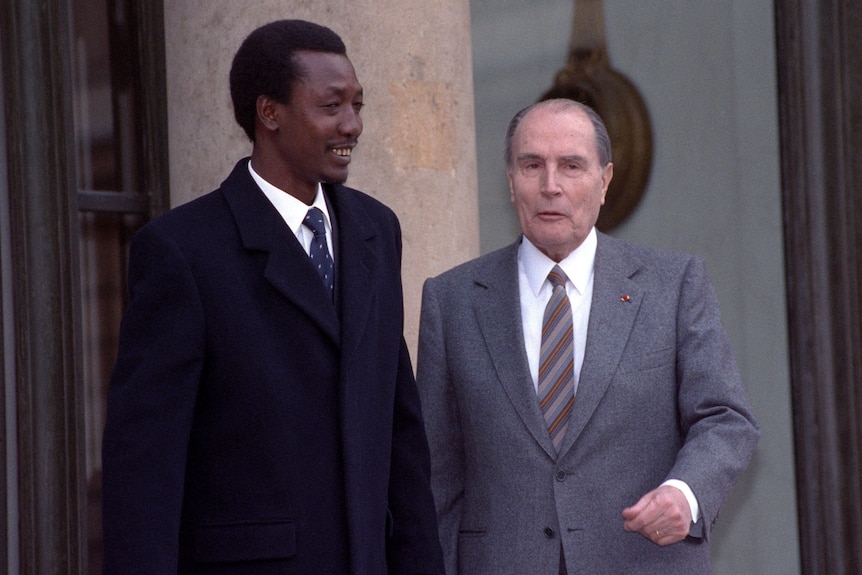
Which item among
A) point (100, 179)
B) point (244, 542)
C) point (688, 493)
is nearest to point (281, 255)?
point (244, 542)

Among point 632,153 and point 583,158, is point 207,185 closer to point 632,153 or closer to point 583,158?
point 583,158

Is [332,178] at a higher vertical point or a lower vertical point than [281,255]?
higher

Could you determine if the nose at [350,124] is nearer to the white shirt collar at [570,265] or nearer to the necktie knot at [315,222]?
the necktie knot at [315,222]

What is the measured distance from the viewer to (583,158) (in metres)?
3.80

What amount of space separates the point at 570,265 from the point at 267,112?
1113 millimetres

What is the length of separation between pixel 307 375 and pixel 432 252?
6.80 feet

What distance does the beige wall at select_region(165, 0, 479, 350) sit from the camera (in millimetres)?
4941

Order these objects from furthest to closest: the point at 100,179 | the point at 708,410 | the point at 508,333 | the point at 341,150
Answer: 1. the point at 100,179
2. the point at 508,333
3. the point at 708,410
4. the point at 341,150

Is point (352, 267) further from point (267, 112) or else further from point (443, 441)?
point (443, 441)

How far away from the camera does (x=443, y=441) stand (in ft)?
12.5

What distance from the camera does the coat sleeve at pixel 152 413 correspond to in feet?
9.24

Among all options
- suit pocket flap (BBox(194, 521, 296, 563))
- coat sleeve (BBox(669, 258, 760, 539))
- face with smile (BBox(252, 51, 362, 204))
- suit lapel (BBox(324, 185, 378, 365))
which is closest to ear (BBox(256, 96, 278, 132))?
face with smile (BBox(252, 51, 362, 204))

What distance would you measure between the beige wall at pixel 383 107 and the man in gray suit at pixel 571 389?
3.59 feet

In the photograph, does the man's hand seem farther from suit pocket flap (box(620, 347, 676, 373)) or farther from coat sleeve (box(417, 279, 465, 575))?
coat sleeve (box(417, 279, 465, 575))
